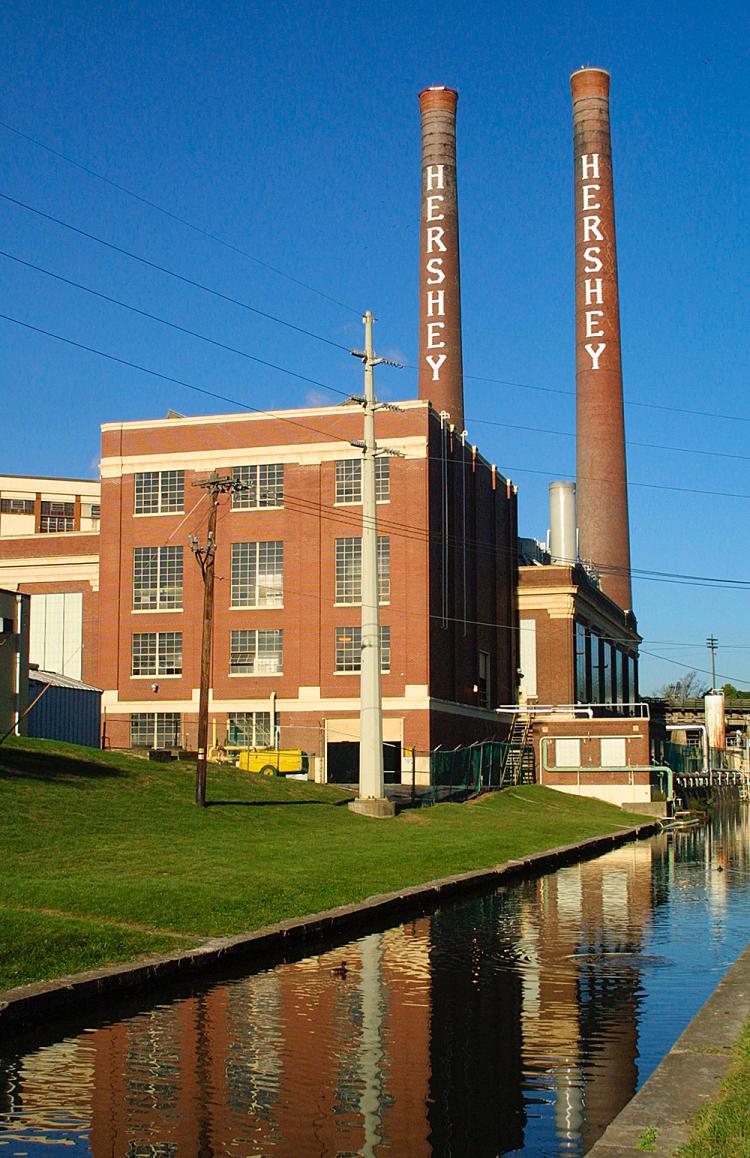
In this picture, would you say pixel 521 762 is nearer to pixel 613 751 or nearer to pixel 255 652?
pixel 613 751

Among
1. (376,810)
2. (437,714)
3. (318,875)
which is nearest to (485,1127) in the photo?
(318,875)

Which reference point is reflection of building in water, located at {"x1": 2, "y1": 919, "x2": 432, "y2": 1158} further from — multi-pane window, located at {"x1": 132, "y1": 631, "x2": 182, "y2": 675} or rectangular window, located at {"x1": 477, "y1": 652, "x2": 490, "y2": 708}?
rectangular window, located at {"x1": 477, "y1": 652, "x2": 490, "y2": 708}

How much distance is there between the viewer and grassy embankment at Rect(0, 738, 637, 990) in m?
15.0

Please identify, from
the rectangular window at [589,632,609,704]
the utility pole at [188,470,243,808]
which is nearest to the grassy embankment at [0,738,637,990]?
the utility pole at [188,470,243,808]

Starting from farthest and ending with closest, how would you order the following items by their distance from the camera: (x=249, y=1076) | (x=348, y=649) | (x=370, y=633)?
1. (x=348, y=649)
2. (x=370, y=633)
3. (x=249, y=1076)

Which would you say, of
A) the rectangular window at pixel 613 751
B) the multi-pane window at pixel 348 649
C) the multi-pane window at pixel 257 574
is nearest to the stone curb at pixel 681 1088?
Answer: the rectangular window at pixel 613 751

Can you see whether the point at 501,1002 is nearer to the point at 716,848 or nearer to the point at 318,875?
the point at 318,875

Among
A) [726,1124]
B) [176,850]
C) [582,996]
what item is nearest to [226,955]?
[582,996]

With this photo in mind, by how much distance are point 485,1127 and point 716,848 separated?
100 feet

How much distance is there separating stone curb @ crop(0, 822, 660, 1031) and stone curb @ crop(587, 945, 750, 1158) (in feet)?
18.0

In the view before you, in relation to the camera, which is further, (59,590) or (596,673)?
(596,673)

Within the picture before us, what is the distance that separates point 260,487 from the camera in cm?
6344

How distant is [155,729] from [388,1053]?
54404 mm

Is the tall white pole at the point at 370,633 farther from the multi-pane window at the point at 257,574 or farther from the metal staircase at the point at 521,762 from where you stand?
the multi-pane window at the point at 257,574
